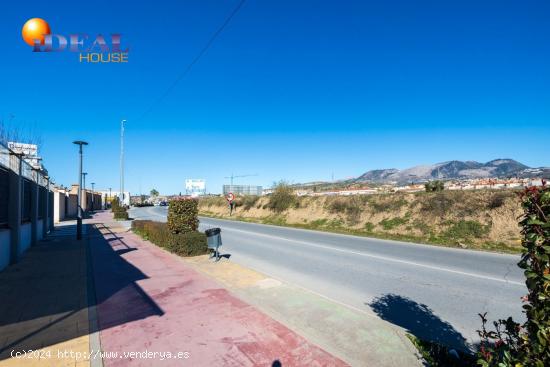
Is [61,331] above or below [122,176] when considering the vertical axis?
below

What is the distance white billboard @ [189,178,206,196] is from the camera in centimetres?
5122

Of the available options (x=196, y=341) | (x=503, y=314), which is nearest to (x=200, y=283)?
(x=196, y=341)

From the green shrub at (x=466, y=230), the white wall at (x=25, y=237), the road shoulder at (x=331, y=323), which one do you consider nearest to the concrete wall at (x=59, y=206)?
the white wall at (x=25, y=237)

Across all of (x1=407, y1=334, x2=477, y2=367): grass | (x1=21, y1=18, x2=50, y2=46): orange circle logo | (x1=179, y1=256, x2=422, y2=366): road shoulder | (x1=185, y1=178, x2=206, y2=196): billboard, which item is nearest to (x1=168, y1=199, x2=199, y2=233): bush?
(x1=179, y1=256, x2=422, y2=366): road shoulder

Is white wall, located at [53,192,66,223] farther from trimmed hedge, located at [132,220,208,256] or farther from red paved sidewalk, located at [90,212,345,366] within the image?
red paved sidewalk, located at [90,212,345,366]

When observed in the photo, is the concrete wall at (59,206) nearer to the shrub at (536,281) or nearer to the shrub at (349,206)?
the shrub at (349,206)

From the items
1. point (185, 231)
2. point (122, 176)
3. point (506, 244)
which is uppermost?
point (122, 176)

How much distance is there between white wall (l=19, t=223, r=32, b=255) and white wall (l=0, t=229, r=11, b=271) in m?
2.11

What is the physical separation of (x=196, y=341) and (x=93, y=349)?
1431 mm

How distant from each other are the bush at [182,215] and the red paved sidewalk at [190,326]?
3.58 m

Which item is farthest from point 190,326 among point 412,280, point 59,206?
point 59,206

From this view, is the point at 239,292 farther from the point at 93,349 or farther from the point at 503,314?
the point at 503,314

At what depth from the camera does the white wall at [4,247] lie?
28.5 feet

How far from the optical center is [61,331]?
482cm
